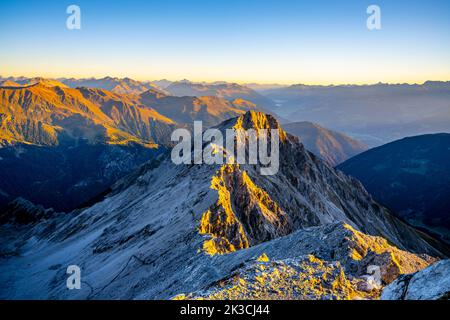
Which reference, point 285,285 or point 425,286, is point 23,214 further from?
point 425,286

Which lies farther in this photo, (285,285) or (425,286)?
(285,285)

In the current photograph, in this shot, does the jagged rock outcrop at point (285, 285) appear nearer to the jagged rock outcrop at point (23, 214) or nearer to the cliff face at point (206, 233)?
the cliff face at point (206, 233)

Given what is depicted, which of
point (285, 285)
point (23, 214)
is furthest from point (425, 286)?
point (23, 214)

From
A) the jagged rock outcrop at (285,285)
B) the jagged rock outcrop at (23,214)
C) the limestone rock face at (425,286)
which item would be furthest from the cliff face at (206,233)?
the jagged rock outcrop at (23,214)

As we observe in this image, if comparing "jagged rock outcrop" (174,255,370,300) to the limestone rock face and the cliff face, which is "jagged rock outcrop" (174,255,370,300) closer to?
the cliff face

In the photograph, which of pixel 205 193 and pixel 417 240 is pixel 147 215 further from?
pixel 417 240

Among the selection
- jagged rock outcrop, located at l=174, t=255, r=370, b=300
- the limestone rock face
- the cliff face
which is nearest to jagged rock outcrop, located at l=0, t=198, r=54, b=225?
the cliff face

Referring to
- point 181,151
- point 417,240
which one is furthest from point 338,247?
point 417,240
